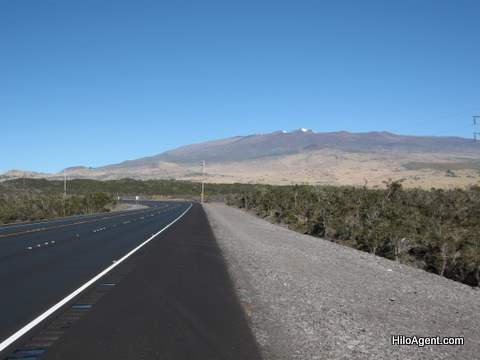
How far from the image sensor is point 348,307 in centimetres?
1038

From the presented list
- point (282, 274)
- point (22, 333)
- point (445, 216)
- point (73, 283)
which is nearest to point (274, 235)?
point (445, 216)

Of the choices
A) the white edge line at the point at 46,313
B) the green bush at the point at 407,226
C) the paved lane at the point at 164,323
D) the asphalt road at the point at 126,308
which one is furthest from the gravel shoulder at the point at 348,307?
the white edge line at the point at 46,313

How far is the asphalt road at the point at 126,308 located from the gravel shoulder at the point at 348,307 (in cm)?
49

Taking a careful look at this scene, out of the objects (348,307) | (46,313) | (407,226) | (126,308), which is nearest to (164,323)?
(126,308)

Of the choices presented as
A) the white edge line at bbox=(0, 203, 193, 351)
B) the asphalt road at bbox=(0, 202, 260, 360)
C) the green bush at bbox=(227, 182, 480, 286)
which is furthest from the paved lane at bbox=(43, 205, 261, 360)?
the green bush at bbox=(227, 182, 480, 286)

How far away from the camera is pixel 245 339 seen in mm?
7840

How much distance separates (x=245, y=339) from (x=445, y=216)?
24.8 metres

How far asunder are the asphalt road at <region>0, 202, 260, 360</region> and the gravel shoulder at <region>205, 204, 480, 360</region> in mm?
487

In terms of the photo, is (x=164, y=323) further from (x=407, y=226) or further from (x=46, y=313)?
(x=407, y=226)

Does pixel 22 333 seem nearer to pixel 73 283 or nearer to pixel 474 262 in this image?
pixel 73 283

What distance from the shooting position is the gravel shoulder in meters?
7.62

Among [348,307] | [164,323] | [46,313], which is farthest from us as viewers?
[348,307]

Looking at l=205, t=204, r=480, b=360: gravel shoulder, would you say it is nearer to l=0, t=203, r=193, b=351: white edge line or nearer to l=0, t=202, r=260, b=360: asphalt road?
l=0, t=202, r=260, b=360: asphalt road

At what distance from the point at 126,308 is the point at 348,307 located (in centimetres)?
373
